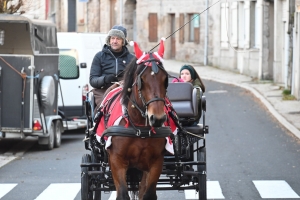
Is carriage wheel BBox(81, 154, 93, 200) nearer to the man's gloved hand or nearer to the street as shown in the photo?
the man's gloved hand

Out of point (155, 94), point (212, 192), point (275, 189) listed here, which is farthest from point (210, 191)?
point (155, 94)

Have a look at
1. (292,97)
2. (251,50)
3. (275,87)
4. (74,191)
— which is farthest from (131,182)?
(251,50)

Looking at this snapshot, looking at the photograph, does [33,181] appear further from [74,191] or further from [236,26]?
[236,26]

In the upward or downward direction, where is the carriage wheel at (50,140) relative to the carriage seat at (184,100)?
downward

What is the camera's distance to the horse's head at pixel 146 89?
8609 mm

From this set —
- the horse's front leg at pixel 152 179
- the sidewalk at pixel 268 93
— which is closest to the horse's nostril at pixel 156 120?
the horse's front leg at pixel 152 179

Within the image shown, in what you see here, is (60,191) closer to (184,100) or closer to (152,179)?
(184,100)

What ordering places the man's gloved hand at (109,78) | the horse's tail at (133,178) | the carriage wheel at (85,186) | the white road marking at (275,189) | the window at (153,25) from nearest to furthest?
the horse's tail at (133,178), the carriage wheel at (85,186), the man's gloved hand at (109,78), the white road marking at (275,189), the window at (153,25)

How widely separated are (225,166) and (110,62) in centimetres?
557

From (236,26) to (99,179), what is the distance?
110 feet

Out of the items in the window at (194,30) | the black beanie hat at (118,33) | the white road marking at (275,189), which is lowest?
the white road marking at (275,189)

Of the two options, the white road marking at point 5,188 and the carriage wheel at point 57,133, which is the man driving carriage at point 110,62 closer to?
the white road marking at point 5,188

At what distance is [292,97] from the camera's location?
97.2 feet

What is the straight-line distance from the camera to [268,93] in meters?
31.4
